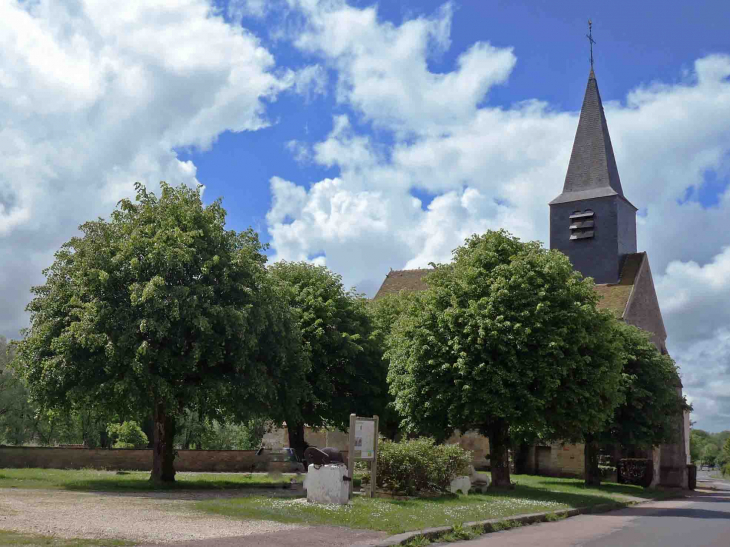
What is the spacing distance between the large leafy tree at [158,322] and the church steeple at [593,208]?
3054 cm

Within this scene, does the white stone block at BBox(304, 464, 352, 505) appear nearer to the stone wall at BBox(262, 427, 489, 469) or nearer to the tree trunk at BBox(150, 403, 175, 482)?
the tree trunk at BBox(150, 403, 175, 482)

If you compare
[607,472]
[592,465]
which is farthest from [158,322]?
[607,472]

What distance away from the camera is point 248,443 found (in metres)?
62.6

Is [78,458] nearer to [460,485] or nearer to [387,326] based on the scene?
[387,326]

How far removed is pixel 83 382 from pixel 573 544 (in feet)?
46.9

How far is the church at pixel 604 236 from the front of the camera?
45.2 m

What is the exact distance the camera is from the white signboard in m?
17.9

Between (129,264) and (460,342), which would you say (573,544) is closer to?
(460,342)

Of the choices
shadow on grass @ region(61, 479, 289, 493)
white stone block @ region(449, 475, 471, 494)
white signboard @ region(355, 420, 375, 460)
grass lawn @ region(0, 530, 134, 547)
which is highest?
white signboard @ region(355, 420, 375, 460)

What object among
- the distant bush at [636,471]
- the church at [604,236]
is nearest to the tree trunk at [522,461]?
the church at [604,236]

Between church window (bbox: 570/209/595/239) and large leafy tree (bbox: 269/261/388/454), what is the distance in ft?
75.2

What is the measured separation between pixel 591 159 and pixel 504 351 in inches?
1212

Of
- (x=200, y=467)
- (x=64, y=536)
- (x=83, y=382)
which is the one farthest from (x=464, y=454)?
(x=200, y=467)

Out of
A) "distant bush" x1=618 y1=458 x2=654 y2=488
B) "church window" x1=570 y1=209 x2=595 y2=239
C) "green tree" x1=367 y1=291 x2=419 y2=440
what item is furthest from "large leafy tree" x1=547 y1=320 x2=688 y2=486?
"church window" x1=570 y1=209 x2=595 y2=239
